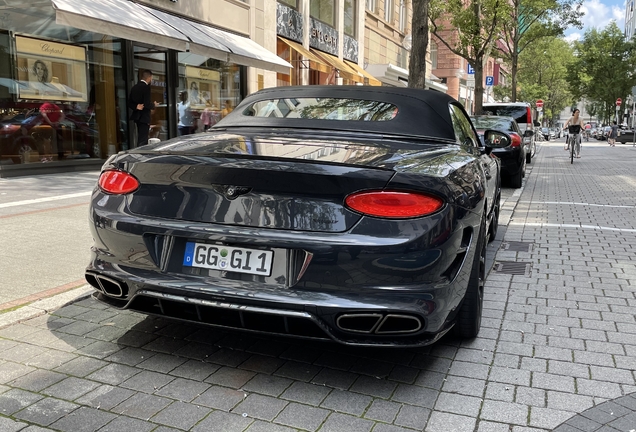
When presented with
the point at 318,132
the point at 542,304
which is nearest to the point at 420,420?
the point at 318,132

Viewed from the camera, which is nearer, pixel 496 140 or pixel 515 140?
pixel 496 140

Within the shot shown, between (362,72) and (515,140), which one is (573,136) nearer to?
(362,72)

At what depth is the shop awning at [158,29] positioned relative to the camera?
979cm

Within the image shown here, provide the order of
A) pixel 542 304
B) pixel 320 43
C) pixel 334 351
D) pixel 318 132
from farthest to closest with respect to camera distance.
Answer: pixel 320 43 < pixel 542 304 < pixel 318 132 < pixel 334 351

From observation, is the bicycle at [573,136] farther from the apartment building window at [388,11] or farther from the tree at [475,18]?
the apartment building window at [388,11]

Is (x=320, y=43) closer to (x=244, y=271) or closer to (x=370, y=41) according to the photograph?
(x=370, y=41)

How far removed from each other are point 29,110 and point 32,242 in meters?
6.30

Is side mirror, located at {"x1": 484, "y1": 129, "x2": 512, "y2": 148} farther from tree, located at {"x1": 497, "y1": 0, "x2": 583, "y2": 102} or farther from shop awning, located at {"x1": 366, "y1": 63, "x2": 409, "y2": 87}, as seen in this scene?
tree, located at {"x1": 497, "y1": 0, "x2": 583, "y2": 102}

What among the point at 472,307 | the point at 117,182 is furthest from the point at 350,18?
the point at 117,182

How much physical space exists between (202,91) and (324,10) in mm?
9452

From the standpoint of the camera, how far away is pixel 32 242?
18.4 feet

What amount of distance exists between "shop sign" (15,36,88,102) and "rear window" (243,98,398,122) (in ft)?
27.5

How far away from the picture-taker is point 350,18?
26.2m

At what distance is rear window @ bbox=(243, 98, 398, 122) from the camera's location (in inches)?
150
